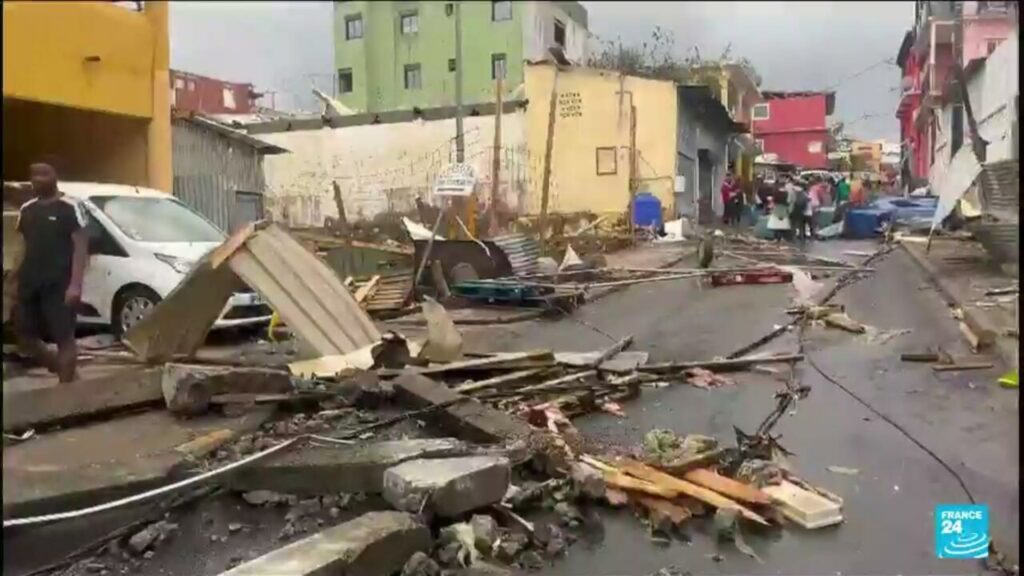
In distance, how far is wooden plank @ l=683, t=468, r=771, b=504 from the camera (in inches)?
150

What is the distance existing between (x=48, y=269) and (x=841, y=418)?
4.05 metres

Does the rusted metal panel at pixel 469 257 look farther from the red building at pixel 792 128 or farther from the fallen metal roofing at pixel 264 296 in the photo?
the red building at pixel 792 128

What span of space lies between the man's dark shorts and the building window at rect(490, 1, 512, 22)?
7.49 ft

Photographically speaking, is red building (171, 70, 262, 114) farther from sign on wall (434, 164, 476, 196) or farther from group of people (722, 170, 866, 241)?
group of people (722, 170, 866, 241)

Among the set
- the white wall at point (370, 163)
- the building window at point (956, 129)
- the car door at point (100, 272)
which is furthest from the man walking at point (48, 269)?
Answer: the building window at point (956, 129)

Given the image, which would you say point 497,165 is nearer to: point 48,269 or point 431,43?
point 431,43

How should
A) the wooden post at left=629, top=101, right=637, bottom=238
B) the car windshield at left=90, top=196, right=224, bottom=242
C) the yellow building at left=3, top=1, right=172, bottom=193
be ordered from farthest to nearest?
the car windshield at left=90, top=196, right=224, bottom=242 → the wooden post at left=629, top=101, right=637, bottom=238 → the yellow building at left=3, top=1, right=172, bottom=193

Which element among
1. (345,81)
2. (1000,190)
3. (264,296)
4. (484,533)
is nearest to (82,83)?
(345,81)

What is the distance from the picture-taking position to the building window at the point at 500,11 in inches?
131

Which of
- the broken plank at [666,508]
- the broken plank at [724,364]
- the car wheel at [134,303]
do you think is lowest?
the broken plank at [666,508]

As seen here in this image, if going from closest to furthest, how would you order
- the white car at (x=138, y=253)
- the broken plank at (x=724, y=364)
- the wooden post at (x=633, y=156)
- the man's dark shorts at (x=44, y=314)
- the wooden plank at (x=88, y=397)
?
the man's dark shorts at (x=44, y=314), the wooden plank at (x=88, y=397), the wooden post at (x=633, y=156), the white car at (x=138, y=253), the broken plank at (x=724, y=364)

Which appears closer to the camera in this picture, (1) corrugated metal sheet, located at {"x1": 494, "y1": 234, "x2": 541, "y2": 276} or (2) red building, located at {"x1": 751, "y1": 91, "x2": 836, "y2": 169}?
(2) red building, located at {"x1": 751, "y1": 91, "x2": 836, "y2": 169}

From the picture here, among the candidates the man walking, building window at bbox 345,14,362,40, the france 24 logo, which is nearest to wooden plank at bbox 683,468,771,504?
the france 24 logo

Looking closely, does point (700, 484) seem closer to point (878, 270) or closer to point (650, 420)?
point (650, 420)
